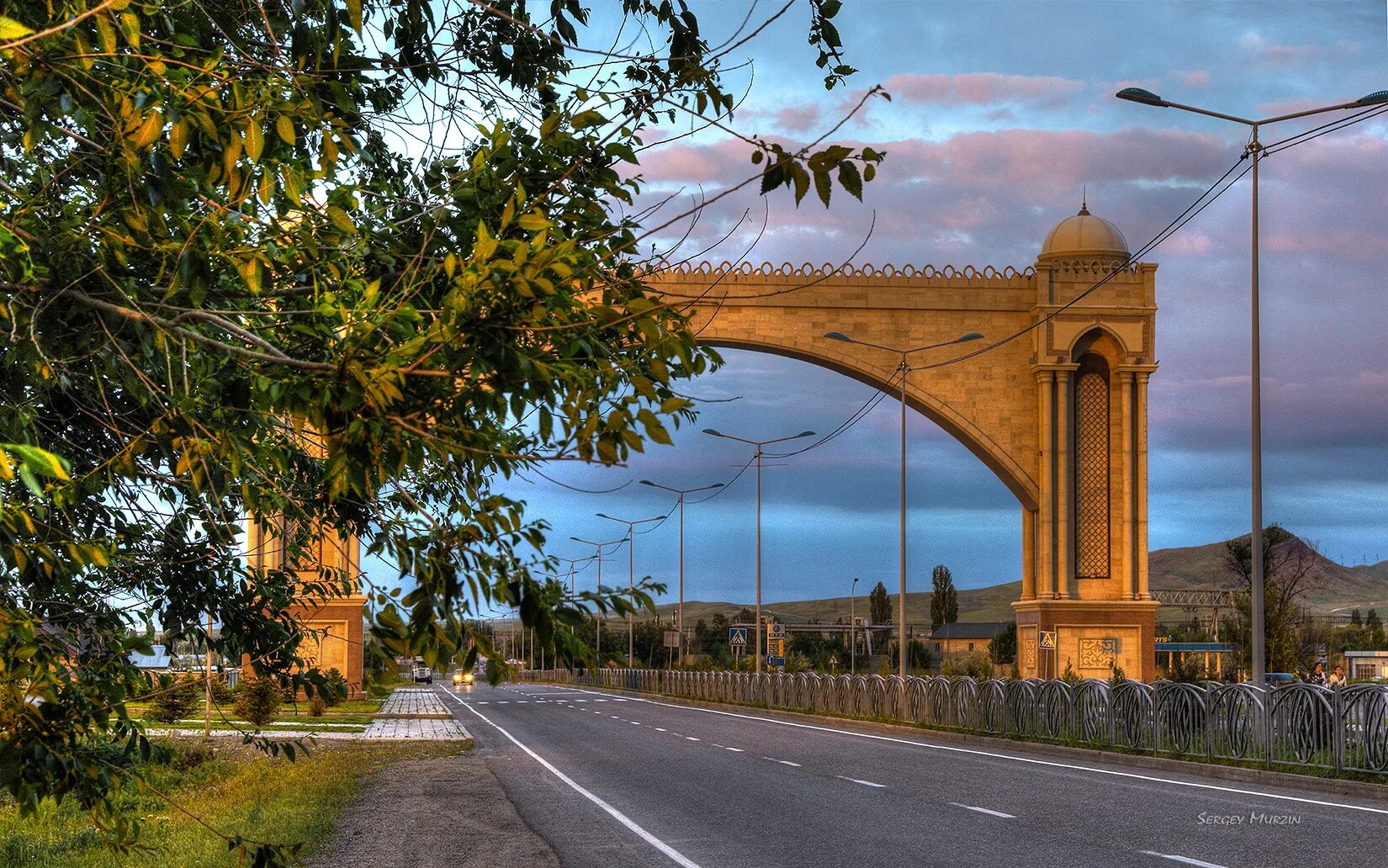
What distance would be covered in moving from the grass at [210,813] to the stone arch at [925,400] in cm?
2016

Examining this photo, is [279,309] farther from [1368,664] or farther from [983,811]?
[1368,664]

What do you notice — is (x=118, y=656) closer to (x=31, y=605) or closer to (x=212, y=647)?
(x=31, y=605)

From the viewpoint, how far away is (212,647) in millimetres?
5918

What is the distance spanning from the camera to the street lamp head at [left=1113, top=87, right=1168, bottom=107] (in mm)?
20891

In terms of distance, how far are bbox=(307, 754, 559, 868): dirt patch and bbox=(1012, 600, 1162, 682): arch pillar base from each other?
24.0 meters

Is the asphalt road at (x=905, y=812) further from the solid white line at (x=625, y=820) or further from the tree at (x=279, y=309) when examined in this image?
the tree at (x=279, y=309)

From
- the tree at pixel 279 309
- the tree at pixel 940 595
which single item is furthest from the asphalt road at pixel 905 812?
the tree at pixel 940 595

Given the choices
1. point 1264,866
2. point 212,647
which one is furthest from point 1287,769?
point 212,647

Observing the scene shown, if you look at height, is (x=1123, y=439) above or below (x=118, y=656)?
above

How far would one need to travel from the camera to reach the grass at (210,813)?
460 inches

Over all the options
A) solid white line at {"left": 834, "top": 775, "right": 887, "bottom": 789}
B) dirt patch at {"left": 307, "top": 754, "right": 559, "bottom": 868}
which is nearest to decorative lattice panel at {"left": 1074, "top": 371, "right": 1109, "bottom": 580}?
solid white line at {"left": 834, "top": 775, "right": 887, "bottom": 789}

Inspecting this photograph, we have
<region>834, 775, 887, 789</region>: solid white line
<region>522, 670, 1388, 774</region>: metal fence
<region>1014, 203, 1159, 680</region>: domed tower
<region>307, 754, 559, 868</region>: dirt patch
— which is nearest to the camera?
<region>307, 754, 559, 868</region>: dirt patch

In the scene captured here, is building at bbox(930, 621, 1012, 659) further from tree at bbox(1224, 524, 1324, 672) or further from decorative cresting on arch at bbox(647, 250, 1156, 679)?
decorative cresting on arch at bbox(647, 250, 1156, 679)

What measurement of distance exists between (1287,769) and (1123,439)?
77.2 feet
